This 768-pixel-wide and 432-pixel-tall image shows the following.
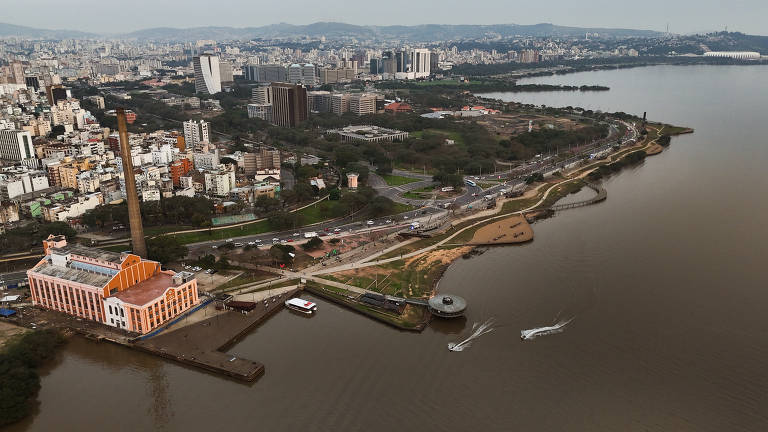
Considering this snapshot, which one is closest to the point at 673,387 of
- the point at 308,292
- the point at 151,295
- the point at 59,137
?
the point at 308,292

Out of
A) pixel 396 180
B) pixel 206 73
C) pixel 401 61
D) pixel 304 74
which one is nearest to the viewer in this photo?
pixel 396 180

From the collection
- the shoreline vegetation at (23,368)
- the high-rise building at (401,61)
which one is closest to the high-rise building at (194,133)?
the shoreline vegetation at (23,368)

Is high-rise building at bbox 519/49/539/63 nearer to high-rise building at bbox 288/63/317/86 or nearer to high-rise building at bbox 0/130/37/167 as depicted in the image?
high-rise building at bbox 288/63/317/86

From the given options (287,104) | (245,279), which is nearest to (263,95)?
(287,104)

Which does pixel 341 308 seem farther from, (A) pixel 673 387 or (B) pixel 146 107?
(B) pixel 146 107

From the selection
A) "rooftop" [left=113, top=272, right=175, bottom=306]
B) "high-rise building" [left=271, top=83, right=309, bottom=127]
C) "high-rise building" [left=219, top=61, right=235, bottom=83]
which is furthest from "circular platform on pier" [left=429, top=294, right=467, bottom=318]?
"high-rise building" [left=219, top=61, right=235, bottom=83]

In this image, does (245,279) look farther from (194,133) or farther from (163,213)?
(194,133)
